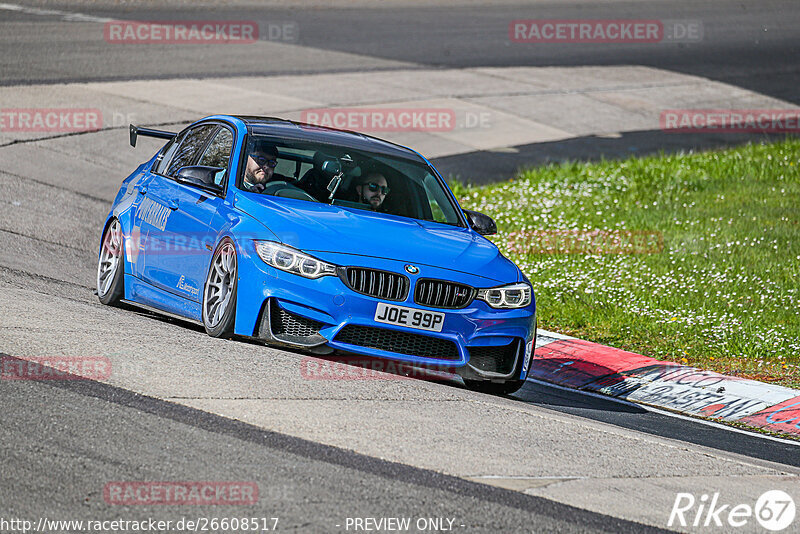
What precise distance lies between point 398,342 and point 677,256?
7.12 meters

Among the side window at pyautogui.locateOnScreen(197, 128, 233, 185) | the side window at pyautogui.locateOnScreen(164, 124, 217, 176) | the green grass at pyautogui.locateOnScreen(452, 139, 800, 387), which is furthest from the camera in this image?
the green grass at pyautogui.locateOnScreen(452, 139, 800, 387)

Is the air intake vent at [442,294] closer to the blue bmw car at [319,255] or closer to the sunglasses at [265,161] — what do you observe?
the blue bmw car at [319,255]

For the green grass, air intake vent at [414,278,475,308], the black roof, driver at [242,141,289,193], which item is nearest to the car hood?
air intake vent at [414,278,475,308]

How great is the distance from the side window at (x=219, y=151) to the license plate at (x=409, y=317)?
6.63ft

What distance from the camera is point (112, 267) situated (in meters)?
9.68

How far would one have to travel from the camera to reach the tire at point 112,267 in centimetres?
953

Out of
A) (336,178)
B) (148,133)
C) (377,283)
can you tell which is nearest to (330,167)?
(336,178)

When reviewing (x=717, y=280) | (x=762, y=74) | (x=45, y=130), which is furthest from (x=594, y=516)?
(x=762, y=74)

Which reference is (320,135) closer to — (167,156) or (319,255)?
(167,156)

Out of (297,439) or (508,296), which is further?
(508,296)

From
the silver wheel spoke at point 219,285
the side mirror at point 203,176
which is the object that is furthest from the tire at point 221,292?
the side mirror at point 203,176

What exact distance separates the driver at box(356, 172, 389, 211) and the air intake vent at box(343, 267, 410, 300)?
1249mm

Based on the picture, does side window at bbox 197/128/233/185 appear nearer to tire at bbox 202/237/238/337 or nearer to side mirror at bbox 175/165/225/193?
side mirror at bbox 175/165/225/193

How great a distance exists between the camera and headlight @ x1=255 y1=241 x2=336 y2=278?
762 cm
